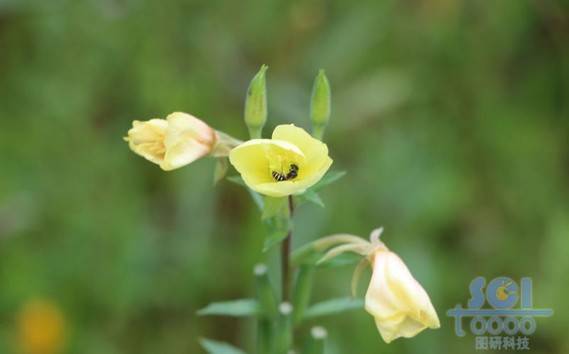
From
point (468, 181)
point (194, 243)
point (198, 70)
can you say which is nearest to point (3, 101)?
point (198, 70)

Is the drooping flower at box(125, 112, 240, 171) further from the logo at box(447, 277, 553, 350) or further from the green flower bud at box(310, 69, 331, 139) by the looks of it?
the logo at box(447, 277, 553, 350)

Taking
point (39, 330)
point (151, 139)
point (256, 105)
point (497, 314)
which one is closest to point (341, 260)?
point (256, 105)

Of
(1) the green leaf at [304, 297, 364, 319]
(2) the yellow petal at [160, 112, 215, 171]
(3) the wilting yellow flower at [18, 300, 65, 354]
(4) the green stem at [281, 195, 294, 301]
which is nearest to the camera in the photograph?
(2) the yellow petal at [160, 112, 215, 171]

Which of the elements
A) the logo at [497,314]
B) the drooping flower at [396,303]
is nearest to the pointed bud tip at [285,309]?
the drooping flower at [396,303]

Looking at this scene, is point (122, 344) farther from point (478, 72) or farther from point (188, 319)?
point (478, 72)

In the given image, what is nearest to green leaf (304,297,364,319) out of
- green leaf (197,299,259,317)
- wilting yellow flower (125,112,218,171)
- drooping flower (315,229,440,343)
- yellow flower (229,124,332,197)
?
green leaf (197,299,259,317)

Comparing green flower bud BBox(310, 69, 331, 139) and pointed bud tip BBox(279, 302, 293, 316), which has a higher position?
green flower bud BBox(310, 69, 331, 139)
